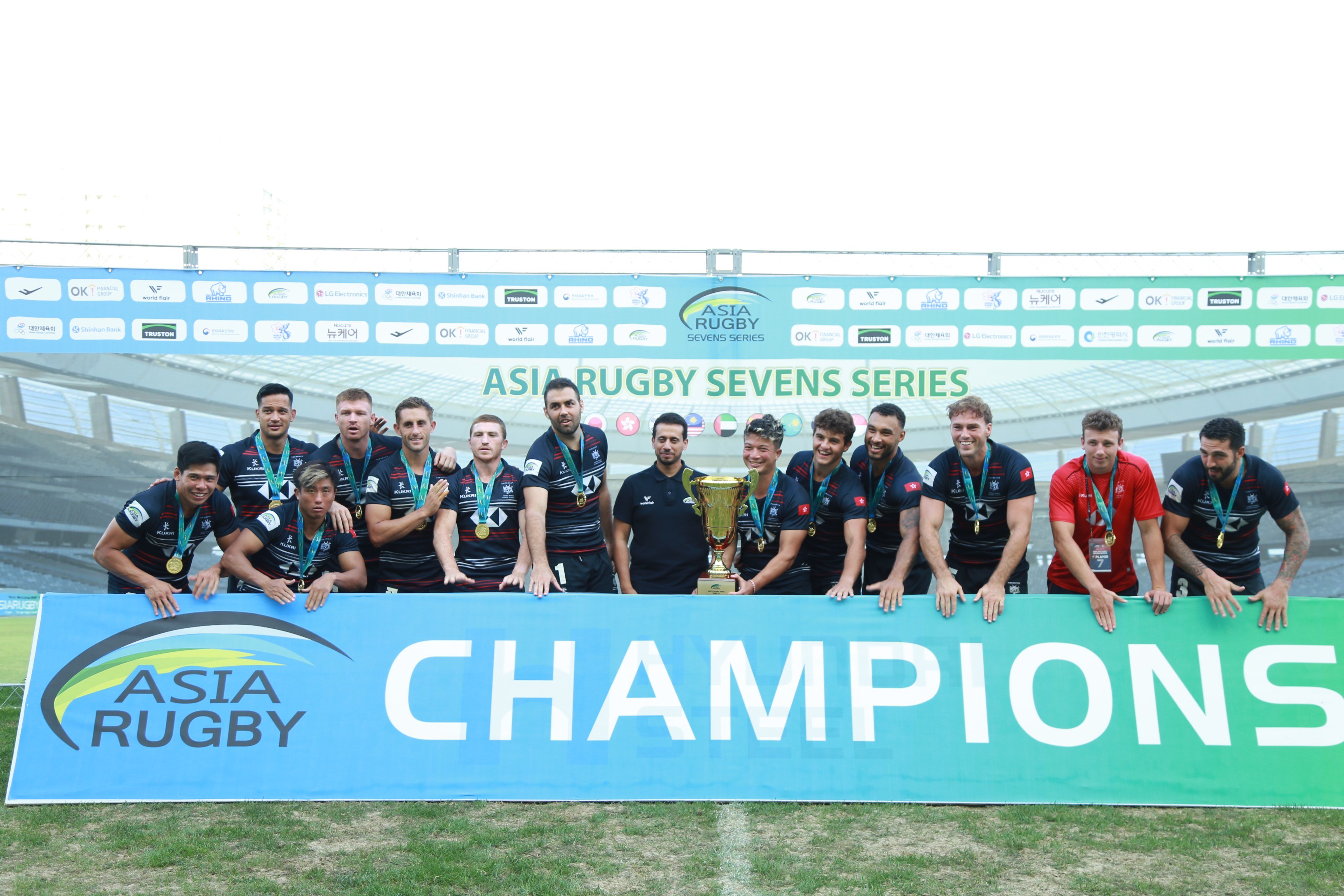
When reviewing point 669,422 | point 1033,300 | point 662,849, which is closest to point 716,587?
point 669,422

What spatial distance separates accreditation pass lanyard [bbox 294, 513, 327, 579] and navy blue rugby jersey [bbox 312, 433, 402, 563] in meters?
0.34

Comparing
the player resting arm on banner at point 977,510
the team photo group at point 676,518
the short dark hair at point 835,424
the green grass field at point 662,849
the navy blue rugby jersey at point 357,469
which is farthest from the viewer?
the navy blue rugby jersey at point 357,469

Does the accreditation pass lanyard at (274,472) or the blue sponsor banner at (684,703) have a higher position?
the accreditation pass lanyard at (274,472)

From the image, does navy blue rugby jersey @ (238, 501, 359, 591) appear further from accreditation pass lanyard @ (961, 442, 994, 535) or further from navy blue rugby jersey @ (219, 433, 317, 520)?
accreditation pass lanyard @ (961, 442, 994, 535)

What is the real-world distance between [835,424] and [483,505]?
2.02 meters

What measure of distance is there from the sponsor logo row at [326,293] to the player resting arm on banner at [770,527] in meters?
3.09

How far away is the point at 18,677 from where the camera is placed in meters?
7.16

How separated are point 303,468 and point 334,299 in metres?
3.35

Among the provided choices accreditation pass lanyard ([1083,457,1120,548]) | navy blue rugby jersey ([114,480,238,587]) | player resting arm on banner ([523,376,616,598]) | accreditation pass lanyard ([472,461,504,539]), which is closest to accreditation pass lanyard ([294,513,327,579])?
navy blue rugby jersey ([114,480,238,587])

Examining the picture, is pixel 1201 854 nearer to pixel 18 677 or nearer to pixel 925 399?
pixel 925 399

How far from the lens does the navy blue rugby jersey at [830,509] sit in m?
4.87

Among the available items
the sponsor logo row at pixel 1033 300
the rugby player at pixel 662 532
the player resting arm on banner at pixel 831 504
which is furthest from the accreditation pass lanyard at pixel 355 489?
the sponsor logo row at pixel 1033 300

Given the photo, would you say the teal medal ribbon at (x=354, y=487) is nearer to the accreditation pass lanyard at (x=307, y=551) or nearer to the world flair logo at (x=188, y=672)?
the accreditation pass lanyard at (x=307, y=551)

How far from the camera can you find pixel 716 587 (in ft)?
15.1
